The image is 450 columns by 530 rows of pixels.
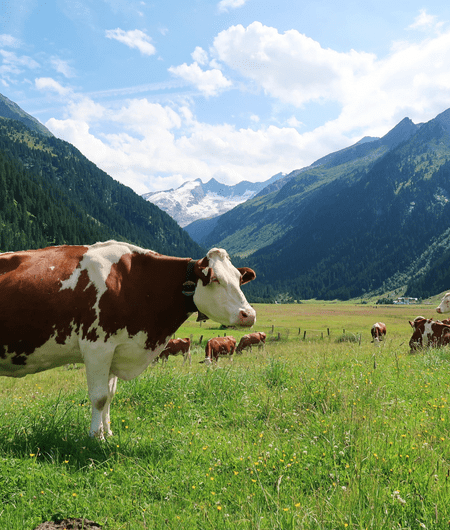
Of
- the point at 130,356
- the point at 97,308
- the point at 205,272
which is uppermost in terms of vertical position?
the point at 205,272

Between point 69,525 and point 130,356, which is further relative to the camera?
point 130,356

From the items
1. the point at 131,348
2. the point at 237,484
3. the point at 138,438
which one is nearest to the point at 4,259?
the point at 131,348

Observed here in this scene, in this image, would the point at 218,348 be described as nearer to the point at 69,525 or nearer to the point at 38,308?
the point at 38,308

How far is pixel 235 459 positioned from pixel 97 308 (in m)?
2.93

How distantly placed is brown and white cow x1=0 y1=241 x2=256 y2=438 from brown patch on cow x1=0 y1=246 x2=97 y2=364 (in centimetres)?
1

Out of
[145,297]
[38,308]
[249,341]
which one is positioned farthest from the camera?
A: [249,341]

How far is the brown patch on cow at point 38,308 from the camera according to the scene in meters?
5.39

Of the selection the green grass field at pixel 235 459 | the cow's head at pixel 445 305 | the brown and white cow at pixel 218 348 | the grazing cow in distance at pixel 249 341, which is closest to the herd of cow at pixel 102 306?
the green grass field at pixel 235 459

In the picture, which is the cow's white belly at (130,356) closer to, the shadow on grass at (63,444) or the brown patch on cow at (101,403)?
the brown patch on cow at (101,403)

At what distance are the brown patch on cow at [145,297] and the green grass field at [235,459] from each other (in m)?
1.64

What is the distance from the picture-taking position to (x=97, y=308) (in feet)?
18.1

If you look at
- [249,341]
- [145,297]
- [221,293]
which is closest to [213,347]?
[249,341]

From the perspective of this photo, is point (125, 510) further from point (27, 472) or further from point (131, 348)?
point (131, 348)

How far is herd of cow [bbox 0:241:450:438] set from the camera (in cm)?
545
